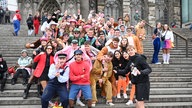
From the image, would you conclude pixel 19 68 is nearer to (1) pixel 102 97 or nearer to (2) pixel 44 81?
(2) pixel 44 81

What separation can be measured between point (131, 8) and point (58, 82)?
2475cm

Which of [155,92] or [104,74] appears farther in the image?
[155,92]

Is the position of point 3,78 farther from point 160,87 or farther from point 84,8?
point 84,8

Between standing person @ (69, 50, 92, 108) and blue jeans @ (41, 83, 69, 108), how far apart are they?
0.40m

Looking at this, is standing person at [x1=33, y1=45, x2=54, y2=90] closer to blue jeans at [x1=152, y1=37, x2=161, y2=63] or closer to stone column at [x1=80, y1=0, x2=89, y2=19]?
blue jeans at [x1=152, y1=37, x2=161, y2=63]

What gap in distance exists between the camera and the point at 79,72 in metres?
8.36

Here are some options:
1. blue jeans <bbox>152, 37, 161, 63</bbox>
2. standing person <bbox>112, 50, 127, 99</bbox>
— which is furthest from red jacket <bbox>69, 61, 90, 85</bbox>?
blue jeans <bbox>152, 37, 161, 63</bbox>

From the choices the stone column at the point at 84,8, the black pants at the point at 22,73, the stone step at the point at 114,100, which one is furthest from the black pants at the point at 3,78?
the stone column at the point at 84,8

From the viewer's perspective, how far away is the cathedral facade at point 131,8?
30281mm

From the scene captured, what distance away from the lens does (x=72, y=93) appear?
840 centimetres

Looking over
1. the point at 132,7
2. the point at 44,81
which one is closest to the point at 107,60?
the point at 44,81

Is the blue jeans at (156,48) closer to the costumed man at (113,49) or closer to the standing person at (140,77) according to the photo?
the costumed man at (113,49)

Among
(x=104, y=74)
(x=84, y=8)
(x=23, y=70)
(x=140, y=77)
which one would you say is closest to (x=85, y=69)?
(x=104, y=74)

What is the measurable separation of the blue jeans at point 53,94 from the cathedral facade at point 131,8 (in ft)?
73.5
